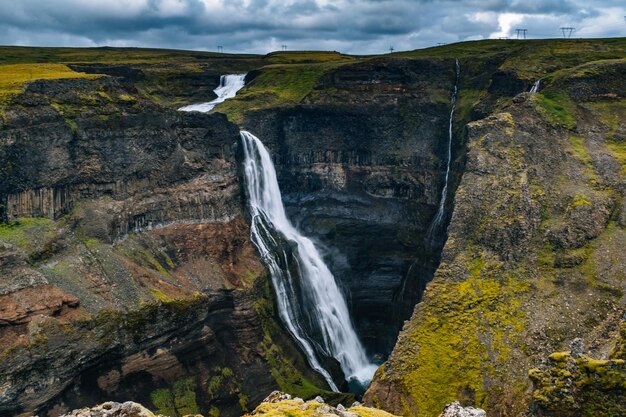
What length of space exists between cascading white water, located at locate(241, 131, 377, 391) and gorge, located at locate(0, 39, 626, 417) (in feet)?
0.92

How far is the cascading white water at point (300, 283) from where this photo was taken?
6144 cm

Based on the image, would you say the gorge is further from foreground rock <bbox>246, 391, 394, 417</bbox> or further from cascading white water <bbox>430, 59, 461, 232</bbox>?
foreground rock <bbox>246, 391, 394, 417</bbox>

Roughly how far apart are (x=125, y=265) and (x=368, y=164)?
40133 mm

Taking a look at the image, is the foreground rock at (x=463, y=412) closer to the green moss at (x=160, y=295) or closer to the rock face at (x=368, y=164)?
the green moss at (x=160, y=295)

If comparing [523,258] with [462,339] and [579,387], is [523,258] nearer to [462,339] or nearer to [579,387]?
[462,339]

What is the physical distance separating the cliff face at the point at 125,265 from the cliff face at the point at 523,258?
1525 centimetres

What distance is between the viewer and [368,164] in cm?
8106

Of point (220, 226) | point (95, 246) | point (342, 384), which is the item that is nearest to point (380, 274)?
point (342, 384)

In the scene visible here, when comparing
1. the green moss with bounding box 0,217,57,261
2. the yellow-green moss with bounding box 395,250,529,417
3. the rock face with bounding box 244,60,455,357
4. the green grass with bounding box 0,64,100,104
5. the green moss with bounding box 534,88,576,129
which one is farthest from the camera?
the rock face with bounding box 244,60,455,357

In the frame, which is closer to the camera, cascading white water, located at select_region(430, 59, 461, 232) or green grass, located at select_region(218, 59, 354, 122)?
cascading white water, located at select_region(430, 59, 461, 232)

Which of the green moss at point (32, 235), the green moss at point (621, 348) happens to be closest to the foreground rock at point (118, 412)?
the green moss at point (621, 348)

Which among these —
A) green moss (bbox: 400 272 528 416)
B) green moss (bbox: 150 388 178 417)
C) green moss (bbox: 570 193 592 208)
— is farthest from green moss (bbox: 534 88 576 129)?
green moss (bbox: 150 388 178 417)

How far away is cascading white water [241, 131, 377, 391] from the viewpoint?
202 feet

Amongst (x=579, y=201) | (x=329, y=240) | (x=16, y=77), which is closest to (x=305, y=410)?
(x=579, y=201)
